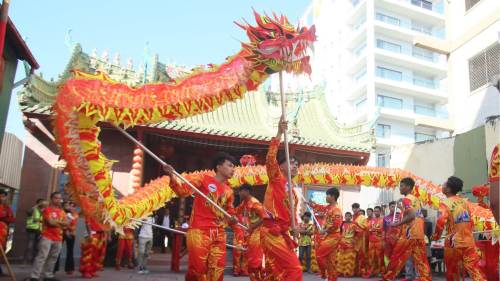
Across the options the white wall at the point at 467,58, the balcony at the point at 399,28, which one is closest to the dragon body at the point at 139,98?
the white wall at the point at 467,58

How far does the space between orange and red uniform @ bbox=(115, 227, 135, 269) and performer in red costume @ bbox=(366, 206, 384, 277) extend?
5.91 metres

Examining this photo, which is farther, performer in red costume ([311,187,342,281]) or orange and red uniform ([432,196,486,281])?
performer in red costume ([311,187,342,281])

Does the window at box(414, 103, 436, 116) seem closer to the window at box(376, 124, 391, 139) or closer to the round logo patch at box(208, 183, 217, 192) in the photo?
the window at box(376, 124, 391, 139)

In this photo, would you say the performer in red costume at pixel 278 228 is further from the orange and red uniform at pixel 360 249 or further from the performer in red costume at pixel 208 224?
the orange and red uniform at pixel 360 249

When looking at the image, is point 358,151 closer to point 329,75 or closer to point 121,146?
point 121,146

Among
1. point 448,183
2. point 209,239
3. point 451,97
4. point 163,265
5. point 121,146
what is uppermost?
point 451,97

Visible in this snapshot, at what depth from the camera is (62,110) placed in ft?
15.7

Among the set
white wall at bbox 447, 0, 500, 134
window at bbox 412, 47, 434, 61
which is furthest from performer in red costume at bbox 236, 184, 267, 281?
window at bbox 412, 47, 434, 61

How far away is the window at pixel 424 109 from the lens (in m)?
37.5

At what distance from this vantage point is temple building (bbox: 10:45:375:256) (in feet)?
38.8

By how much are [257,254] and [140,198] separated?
2.57m

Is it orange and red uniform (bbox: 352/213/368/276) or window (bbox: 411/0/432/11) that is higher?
window (bbox: 411/0/432/11)

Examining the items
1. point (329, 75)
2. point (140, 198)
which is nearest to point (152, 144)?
point (140, 198)

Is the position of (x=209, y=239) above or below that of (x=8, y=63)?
below
